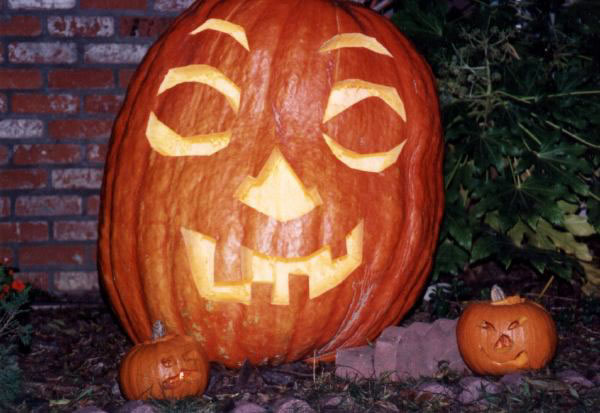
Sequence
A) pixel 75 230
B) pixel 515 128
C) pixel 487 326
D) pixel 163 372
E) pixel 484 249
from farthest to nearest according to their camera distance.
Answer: pixel 75 230 → pixel 515 128 → pixel 484 249 → pixel 487 326 → pixel 163 372

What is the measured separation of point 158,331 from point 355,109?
1063 mm

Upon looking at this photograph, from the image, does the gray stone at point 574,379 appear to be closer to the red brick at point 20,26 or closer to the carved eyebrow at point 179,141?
the carved eyebrow at point 179,141

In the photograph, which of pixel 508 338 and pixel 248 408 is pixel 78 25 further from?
pixel 508 338

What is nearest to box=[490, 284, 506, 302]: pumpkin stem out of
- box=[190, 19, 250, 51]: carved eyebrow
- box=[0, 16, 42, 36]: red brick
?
box=[190, 19, 250, 51]: carved eyebrow

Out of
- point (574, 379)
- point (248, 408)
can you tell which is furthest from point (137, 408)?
point (574, 379)

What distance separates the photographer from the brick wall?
13.8 ft

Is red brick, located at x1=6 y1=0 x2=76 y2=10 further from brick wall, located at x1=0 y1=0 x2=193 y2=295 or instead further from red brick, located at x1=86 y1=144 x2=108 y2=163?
red brick, located at x1=86 y1=144 x2=108 y2=163

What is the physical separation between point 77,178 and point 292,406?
2.20 metres

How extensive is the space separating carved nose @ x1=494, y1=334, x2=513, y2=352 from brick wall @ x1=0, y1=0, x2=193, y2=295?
2.24m

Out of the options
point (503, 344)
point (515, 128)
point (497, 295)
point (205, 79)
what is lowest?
point (503, 344)

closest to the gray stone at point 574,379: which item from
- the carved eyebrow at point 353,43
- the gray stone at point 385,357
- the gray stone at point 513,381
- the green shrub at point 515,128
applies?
the gray stone at point 513,381

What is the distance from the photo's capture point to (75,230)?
428 centimetres

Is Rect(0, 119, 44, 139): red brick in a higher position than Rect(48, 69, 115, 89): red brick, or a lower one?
lower

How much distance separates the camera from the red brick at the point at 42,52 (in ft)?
13.7
